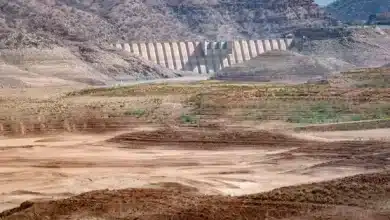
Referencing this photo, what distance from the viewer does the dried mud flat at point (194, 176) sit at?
51.9 feet

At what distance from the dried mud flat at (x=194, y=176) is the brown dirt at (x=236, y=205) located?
0.06 feet

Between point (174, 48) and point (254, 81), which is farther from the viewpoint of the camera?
point (174, 48)

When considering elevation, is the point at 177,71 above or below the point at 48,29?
below

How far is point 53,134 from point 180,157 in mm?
9956

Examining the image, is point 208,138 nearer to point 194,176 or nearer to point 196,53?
point 194,176

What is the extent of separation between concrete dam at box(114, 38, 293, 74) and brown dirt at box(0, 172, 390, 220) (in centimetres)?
7587

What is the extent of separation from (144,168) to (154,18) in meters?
88.2

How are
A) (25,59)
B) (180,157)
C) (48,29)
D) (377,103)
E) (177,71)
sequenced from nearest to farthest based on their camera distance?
(180,157), (377,103), (25,59), (48,29), (177,71)

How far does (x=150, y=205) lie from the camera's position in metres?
16.2

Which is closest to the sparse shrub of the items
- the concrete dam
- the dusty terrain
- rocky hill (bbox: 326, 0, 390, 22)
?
the dusty terrain

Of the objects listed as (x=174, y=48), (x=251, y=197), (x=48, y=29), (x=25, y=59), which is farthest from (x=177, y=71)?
(x=251, y=197)

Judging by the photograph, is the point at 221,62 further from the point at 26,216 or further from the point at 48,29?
the point at 26,216

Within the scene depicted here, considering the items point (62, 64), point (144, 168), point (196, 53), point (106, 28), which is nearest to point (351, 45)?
point (196, 53)

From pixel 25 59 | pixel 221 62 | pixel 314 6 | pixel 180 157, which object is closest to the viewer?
pixel 180 157
